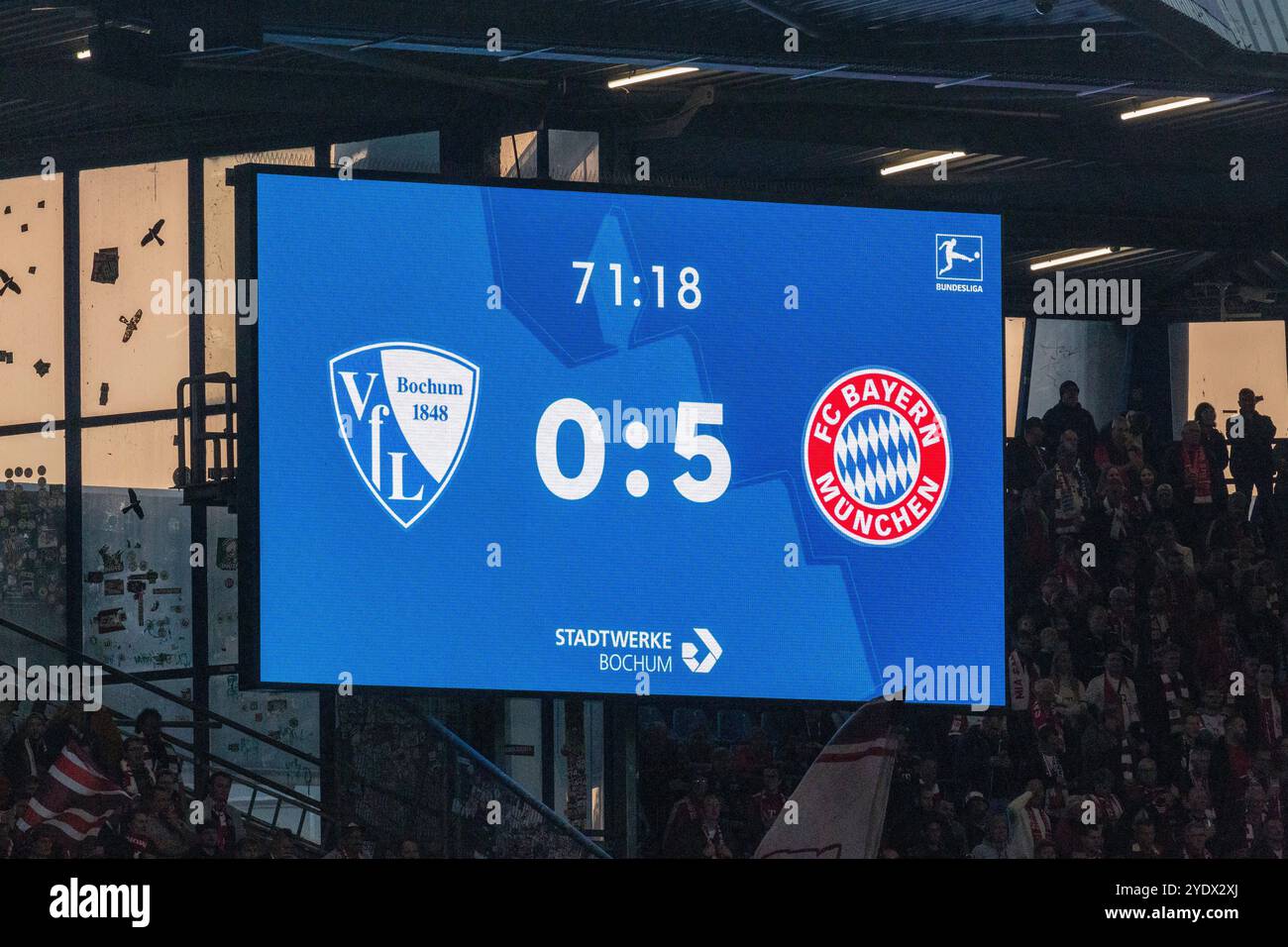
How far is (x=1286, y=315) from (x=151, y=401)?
8399 mm

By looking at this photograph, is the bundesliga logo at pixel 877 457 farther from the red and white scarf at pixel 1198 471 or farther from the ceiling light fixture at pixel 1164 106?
the red and white scarf at pixel 1198 471

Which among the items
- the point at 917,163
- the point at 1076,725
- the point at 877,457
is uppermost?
the point at 917,163

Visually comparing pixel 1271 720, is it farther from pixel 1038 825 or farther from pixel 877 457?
pixel 877 457

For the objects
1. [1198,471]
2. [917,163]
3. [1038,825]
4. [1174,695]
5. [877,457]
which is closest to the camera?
[877,457]

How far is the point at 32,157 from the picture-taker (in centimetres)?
1299

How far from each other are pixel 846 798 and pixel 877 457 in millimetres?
1637

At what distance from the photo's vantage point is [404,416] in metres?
9.70

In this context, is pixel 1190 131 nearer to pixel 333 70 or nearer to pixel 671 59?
pixel 671 59

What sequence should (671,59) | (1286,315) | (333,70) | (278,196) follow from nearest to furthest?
1. (278,196)
2. (671,59)
3. (333,70)
4. (1286,315)

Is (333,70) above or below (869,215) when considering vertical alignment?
above

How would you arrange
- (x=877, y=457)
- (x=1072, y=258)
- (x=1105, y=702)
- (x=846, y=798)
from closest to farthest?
(x=846, y=798)
(x=877, y=457)
(x=1105, y=702)
(x=1072, y=258)

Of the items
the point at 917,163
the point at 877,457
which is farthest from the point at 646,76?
the point at 917,163

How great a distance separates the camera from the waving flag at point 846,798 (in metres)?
9.55
